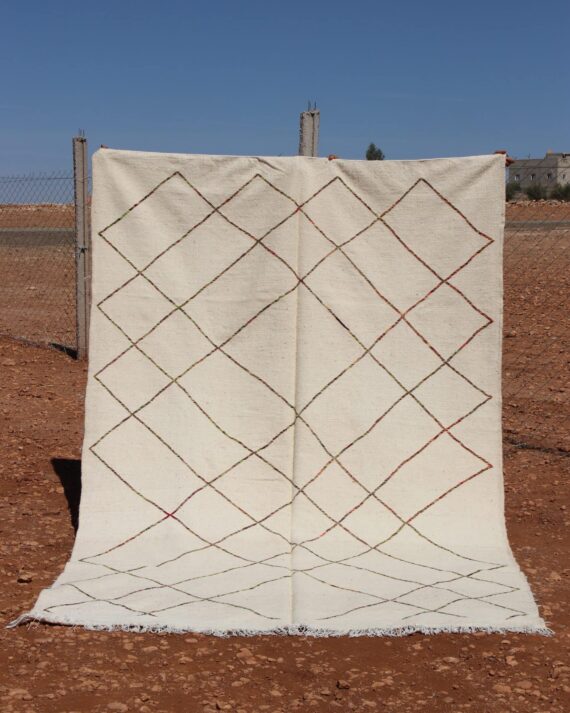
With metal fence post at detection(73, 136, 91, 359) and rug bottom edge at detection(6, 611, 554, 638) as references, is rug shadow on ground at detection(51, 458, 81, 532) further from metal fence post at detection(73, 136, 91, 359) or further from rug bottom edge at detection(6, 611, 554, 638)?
metal fence post at detection(73, 136, 91, 359)

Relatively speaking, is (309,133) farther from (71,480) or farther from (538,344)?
(538,344)

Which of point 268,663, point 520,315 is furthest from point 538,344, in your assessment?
point 268,663

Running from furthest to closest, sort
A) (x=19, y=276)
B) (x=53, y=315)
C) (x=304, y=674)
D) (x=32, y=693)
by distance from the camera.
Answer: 1. (x=19, y=276)
2. (x=53, y=315)
3. (x=304, y=674)
4. (x=32, y=693)

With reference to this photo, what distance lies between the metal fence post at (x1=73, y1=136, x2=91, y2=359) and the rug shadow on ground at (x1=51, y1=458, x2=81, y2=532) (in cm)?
245

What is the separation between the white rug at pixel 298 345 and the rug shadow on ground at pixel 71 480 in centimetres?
35

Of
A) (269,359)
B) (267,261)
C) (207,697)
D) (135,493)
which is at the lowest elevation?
(207,697)

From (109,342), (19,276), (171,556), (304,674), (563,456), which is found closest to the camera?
(304,674)

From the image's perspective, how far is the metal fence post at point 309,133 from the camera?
5.25m

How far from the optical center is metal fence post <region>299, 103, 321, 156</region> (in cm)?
525

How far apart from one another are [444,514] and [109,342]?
1.76 metres

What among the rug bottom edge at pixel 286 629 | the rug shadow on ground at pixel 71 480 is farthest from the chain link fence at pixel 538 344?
the rug shadow on ground at pixel 71 480

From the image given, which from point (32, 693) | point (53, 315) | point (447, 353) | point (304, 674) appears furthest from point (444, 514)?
point (53, 315)

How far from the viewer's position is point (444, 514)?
4430 millimetres

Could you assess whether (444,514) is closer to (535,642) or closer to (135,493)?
(535,642)
